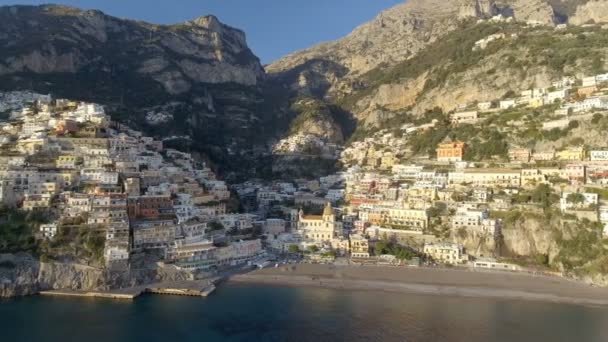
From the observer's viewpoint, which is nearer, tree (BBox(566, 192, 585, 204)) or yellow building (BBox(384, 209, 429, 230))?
tree (BBox(566, 192, 585, 204))

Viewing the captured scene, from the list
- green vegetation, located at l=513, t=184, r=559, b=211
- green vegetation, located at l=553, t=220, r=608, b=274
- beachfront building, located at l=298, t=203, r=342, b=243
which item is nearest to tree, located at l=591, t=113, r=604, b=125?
green vegetation, located at l=513, t=184, r=559, b=211

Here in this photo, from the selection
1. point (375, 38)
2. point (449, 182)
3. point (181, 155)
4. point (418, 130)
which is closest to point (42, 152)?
point (181, 155)

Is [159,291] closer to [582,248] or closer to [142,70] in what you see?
[582,248]

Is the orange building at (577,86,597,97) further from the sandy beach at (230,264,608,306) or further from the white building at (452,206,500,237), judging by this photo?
the sandy beach at (230,264,608,306)

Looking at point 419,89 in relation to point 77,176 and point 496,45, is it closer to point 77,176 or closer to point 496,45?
point 496,45

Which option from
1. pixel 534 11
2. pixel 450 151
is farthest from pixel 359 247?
pixel 534 11

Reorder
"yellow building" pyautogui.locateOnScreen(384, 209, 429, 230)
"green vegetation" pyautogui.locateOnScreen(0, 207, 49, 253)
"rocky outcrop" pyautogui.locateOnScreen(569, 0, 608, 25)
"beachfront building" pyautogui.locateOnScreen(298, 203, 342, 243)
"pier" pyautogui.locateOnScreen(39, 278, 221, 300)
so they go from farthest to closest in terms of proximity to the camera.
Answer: "rocky outcrop" pyautogui.locateOnScreen(569, 0, 608, 25), "beachfront building" pyautogui.locateOnScreen(298, 203, 342, 243), "yellow building" pyautogui.locateOnScreen(384, 209, 429, 230), "green vegetation" pyautogui.locateOnScreen(0, 207, 49, 253), "pier" pyautogui.locateOnScreen(39, 278, 221, 300)

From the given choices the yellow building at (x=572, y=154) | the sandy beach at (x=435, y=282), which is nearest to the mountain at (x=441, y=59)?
the yellow building at (x=572, y=154)

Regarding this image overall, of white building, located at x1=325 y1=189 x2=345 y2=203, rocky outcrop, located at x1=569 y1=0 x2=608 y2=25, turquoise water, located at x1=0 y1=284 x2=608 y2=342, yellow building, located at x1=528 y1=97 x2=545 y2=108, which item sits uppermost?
rocky outcrop, located at x1=569 y1=0 x2=608 y2=25
